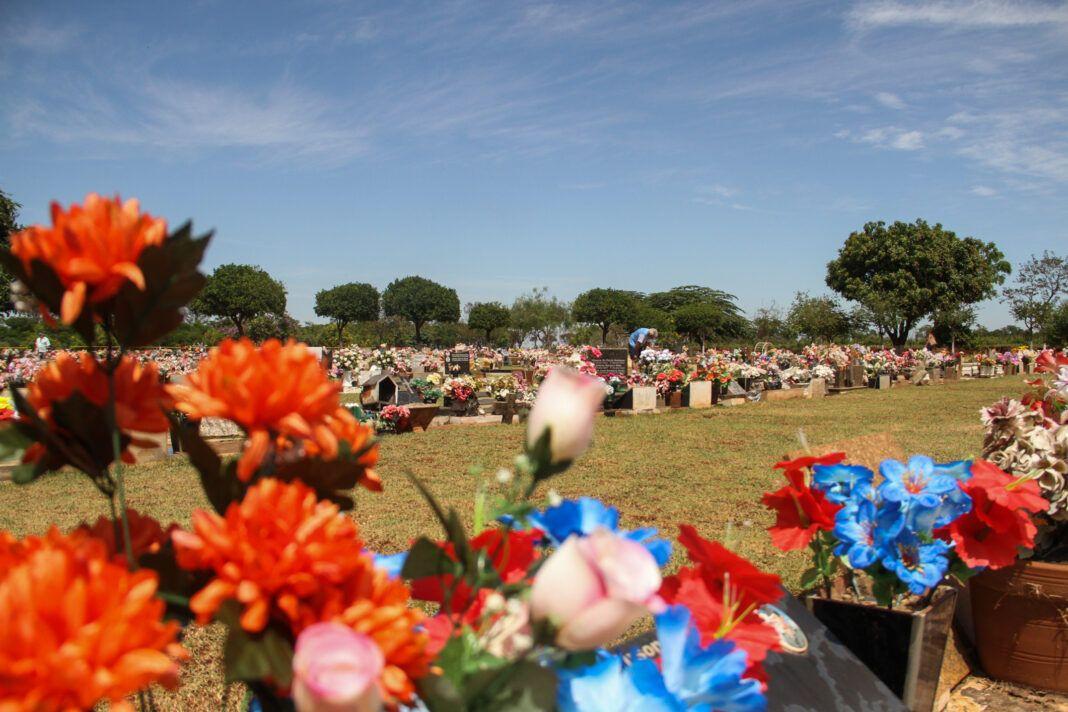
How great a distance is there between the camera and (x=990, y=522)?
6.75 feet

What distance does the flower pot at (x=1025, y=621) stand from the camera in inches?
116

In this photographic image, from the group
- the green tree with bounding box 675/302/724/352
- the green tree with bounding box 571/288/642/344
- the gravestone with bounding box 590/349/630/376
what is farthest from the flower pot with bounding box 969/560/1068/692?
the green tree with bounding box 571/288/642/344

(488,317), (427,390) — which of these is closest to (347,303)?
(488,317)

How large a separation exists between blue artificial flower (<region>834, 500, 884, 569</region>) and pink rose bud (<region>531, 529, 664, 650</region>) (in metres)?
1.41

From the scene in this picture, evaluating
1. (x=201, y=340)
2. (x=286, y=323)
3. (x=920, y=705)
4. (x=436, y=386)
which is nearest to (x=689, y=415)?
(x=436, y=386)

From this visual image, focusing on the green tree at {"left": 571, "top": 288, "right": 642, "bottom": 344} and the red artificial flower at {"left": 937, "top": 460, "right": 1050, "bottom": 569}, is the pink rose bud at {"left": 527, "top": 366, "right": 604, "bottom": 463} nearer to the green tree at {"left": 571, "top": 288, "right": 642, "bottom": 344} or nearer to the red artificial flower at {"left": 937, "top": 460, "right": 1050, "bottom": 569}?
the red artificial flower at {"left": 937, "top": 460, "right": 1050, "bottom": 569}

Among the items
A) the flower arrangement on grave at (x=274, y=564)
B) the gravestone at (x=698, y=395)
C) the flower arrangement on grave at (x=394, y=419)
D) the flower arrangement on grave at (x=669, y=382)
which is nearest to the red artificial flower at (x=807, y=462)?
the flower arrangement on grave at (x=274, y=564)

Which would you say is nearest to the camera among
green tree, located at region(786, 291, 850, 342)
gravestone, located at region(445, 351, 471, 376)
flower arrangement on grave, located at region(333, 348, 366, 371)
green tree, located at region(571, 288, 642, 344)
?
flower arrangement on grave, located at region(333, 348, 366, 371)

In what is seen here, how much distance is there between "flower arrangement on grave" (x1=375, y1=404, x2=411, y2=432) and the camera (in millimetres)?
11516

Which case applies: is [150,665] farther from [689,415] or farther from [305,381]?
[689,415]

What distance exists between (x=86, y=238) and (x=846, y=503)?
1681 millimetres

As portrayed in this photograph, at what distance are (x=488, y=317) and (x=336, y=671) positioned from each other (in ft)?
216

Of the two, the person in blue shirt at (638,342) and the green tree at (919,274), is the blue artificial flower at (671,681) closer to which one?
the person in blue shirt at (638,342)

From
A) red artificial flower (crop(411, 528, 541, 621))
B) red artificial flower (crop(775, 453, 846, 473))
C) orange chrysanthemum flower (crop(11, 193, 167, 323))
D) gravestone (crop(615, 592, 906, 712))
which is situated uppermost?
orange chrysanthemum flower (crop(11, 193, 167, 323))
